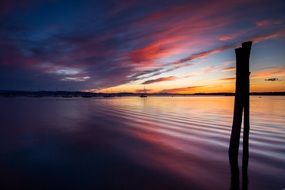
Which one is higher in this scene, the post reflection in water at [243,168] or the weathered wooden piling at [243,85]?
the weathered wooden piling at [243,85]

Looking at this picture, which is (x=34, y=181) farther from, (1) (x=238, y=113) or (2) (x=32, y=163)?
(1) (x=238, y=113)

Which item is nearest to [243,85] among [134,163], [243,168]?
[243,168]

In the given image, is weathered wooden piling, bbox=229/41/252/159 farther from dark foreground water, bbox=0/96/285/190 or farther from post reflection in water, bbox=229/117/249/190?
dark foreground water, bbox=0/96/285/190

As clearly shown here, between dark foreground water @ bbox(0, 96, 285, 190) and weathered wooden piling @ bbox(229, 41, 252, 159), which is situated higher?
weathered wooden piling @ bbox(229, 41, 252, 159)

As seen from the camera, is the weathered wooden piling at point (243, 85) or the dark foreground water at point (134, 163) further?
the weathered wooden piling at point (243, 85)

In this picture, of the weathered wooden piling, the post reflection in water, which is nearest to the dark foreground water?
the post reflection in water

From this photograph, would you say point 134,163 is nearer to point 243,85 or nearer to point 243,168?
point 243,168

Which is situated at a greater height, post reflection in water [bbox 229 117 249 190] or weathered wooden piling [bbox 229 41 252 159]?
weathered wooden piling [bbox 229 41 252 159]

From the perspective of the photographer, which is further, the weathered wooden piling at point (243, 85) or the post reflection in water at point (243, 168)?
the weathered wooden piling at point (243, 85)

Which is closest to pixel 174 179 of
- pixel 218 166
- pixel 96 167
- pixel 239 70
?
pixel 218 166

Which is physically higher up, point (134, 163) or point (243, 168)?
point (243, 168)

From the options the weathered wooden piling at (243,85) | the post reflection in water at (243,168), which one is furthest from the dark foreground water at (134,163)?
the weathered wooden piling at (243,85)

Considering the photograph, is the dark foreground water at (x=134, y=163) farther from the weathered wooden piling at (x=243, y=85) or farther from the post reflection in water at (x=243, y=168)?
the weathered wooden piling at (x=243, y=85)

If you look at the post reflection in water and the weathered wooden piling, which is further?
the weathered wooden piling
